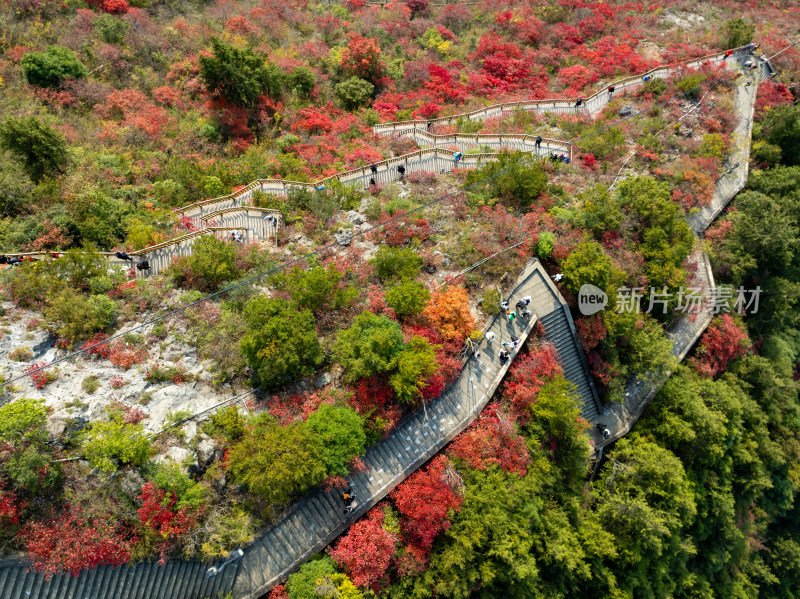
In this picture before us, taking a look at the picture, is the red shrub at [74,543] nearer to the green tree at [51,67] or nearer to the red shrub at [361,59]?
the green tree at [51,67]

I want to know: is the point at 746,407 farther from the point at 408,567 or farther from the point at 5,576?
the point at 5,576

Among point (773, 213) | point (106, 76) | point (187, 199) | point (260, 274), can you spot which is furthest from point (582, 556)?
point (106, 76)

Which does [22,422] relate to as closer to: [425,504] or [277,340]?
[277,340]

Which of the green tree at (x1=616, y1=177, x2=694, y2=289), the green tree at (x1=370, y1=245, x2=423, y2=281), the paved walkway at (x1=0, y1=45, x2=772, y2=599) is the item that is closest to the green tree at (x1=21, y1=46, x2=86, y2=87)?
the green tree at (x1=370, y1=245, x2=423, y2=281)

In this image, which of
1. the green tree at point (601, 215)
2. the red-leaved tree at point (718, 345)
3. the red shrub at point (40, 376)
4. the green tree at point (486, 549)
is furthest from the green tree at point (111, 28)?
the red-leaved tree at point (718, 345)

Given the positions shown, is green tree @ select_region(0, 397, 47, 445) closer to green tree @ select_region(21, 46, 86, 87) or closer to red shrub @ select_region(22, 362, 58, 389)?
red shrub @ select_region(22, 362, 58, 389)
